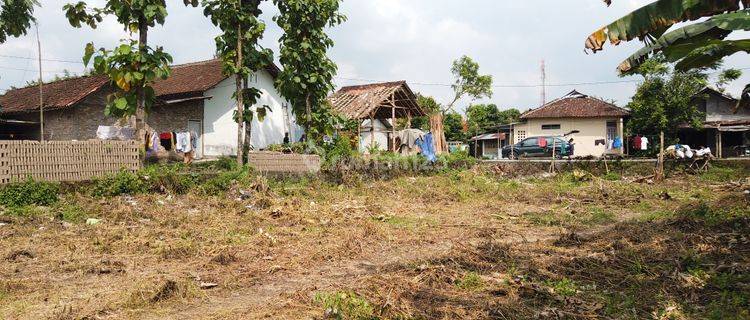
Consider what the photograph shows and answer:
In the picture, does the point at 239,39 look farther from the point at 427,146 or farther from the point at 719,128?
the point at 719,128

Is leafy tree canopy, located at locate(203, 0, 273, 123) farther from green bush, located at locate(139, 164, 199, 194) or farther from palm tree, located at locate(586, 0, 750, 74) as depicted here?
palm tree, located at locate(586, 0, 750, 74)

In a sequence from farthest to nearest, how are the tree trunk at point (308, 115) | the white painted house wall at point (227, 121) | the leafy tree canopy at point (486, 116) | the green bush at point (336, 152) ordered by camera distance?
1. the leafy tree canopy at point (486, 116)
2. the white painted house wall at point (227, 121)
3. the tree trunk at point (308, 115)
4. the green bush at point (336, 152)

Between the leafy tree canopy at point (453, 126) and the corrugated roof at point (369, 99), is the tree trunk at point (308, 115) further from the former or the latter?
the leafy tree canopy at point (453, 126)

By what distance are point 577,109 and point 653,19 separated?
27484 mm

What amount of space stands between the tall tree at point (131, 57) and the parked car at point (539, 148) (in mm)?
21398

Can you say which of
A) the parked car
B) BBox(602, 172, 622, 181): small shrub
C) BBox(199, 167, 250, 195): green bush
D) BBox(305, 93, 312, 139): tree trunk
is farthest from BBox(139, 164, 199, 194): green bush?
the parked car

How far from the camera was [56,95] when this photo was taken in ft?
67.8

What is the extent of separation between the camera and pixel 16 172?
10.8 metres

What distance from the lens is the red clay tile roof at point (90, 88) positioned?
1962 centimetres

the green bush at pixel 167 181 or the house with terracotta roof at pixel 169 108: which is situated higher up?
the house with terracotta roof at pixel 169 108

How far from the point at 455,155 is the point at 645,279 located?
16.0 metres

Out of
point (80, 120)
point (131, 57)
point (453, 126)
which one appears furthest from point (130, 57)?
point (453, 126)

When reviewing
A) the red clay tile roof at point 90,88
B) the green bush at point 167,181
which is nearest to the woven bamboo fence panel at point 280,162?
the green bush at point 167,181

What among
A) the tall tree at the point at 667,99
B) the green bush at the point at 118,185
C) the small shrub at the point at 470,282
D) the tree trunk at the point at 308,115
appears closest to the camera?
the small shrub at the point at 470,282
